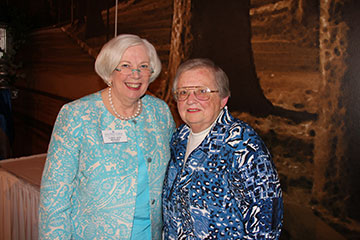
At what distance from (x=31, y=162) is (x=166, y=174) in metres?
2.22

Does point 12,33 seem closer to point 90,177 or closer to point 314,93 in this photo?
point 90,177

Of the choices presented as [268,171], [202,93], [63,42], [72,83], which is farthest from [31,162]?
[268,171]

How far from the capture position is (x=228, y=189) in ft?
4.39

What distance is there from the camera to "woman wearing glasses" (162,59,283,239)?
128 centimetres

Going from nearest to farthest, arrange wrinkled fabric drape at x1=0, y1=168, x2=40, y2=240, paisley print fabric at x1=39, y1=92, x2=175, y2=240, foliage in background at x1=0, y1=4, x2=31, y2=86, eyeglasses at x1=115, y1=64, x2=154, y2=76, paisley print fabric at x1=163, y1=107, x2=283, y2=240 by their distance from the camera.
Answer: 1. paisley print fabric at x1=163, y1=107, x2=283, y2=240
2. paisley print fabric at x1=39, y1=92, x2=175, y2=240
3. eyeglasses at x1=115, y1=64, x2=154, y2=76
4. wrinkled fabric drape at x1=0, y1=168, x2=40, y2=240
5. foliage in background at x1=0, y1=4, x2=31, y2=86

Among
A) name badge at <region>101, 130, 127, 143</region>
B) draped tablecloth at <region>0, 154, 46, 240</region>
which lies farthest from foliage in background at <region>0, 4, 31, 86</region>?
name badge at <region>101, 130, 127, 143</region>

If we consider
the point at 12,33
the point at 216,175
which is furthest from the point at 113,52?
the point at 12,33

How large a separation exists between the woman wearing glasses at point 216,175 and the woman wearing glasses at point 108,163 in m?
0.16

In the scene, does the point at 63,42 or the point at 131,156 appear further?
the point at 63,42

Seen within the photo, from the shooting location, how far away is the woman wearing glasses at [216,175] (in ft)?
4.19

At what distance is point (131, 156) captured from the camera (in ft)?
5.12

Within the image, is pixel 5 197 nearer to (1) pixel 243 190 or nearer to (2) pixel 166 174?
(2) pixel 166 174

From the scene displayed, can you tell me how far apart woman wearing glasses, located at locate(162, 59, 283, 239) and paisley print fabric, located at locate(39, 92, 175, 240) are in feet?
0.78

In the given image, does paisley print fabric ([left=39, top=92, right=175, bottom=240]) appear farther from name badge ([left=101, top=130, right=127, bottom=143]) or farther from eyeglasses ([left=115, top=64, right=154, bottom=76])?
eyeglasses ([left=115, top=64, right=154, bottom=76])
